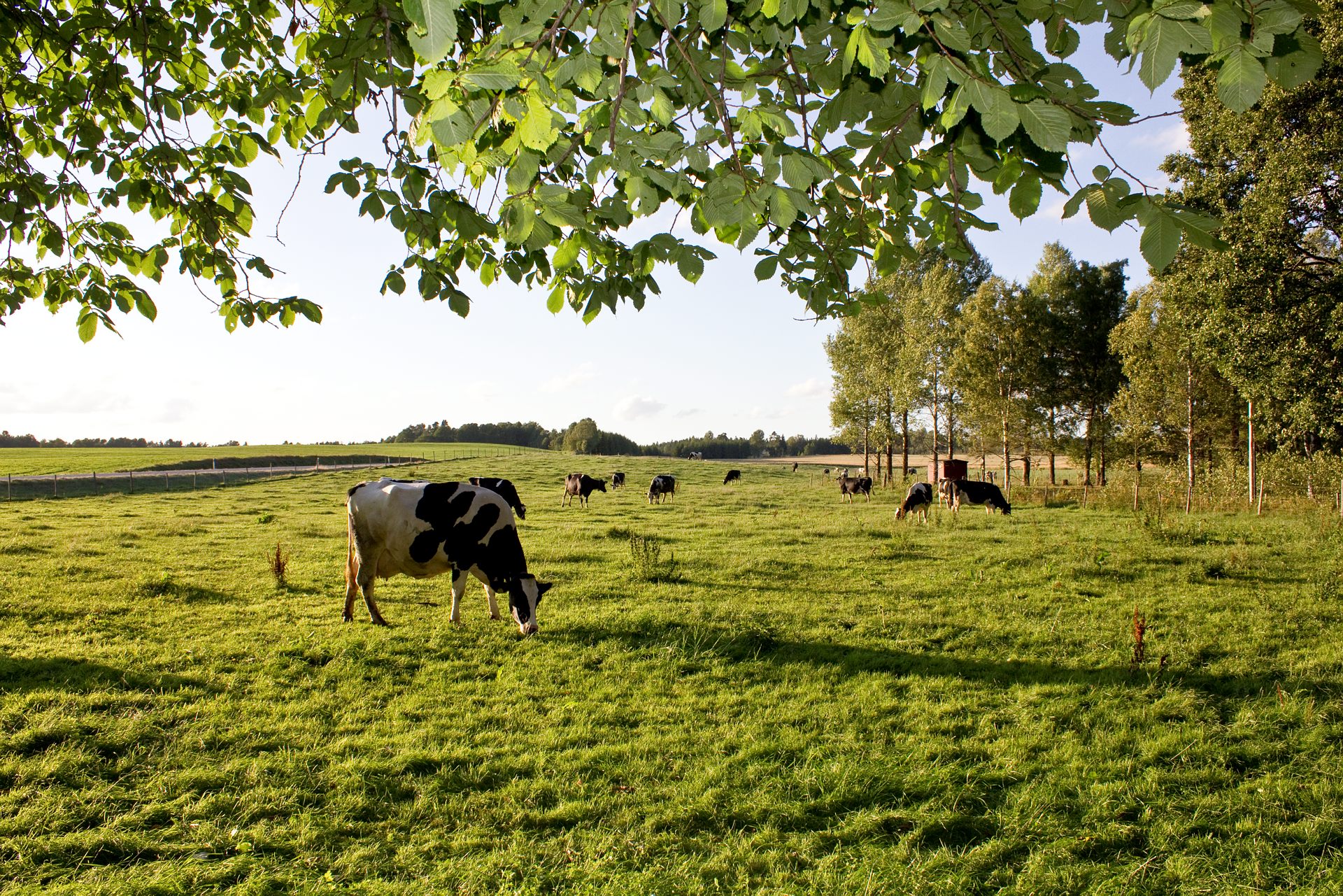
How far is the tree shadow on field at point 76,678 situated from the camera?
696 centimetres

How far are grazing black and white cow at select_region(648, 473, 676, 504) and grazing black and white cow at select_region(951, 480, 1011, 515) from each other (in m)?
12.2

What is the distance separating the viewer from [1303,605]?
33.2ft

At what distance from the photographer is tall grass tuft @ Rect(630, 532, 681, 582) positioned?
12594 millimetres

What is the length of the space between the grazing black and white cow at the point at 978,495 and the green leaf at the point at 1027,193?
22718mm

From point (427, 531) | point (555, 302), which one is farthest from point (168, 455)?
point (555, 302)

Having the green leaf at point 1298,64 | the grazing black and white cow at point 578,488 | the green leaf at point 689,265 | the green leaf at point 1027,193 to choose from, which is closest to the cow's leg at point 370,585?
the green leaf at point 689,265

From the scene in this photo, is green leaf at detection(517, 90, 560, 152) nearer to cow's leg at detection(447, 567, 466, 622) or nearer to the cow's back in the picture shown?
the cow's back

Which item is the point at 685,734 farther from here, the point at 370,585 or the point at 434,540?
the point at 370,585

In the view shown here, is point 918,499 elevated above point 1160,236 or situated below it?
below

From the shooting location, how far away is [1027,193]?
3.50m

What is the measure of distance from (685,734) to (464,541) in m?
4.79

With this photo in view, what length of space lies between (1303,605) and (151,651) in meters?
15.9

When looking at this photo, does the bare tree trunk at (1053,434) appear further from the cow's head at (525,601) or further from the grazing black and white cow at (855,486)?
the cow's head at (525,601)

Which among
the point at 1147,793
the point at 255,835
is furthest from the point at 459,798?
the point at 1147,793
